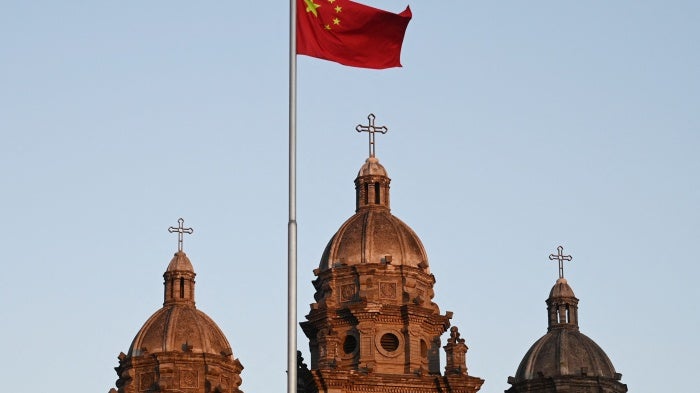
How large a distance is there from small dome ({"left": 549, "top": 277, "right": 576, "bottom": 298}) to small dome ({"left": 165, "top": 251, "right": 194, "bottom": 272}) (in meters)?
22.5

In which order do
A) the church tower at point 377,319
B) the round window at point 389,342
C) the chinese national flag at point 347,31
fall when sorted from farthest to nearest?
the round window at point 389,342
the church tower at point 377,319
the chinese national flag at point 347,31

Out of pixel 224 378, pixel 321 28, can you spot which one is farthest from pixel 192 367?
pixel 321 28

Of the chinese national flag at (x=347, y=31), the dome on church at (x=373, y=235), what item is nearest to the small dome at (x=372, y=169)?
the dome on church at (x=373, y=235)

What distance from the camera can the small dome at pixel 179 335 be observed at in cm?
10325

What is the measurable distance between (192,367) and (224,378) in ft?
7.72

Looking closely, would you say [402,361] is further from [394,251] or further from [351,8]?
[351,8]

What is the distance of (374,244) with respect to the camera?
96.8m

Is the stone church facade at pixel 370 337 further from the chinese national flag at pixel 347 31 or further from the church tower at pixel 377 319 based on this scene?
the chinese national flag at pixel 347 31

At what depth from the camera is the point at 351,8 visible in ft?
168

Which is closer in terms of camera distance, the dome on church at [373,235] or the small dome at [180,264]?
the dome on church at [373,235]

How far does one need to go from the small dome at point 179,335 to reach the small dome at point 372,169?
13.6 meters

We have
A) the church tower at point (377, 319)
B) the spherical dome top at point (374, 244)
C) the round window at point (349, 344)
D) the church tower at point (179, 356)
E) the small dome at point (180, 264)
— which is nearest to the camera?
the church tower at point (377, 319)

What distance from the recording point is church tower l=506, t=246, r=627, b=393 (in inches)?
4043

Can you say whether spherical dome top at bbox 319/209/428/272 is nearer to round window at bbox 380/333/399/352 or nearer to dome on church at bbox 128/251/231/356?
round window at bbox 380/333/399/352
